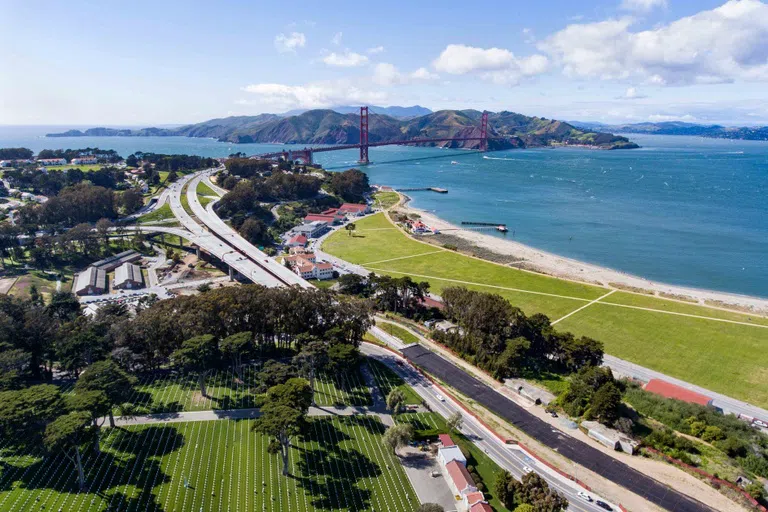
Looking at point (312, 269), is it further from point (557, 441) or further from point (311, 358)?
point (557, 441)

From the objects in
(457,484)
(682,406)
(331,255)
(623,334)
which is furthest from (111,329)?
(623,334)

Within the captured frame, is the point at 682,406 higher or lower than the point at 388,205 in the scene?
lower

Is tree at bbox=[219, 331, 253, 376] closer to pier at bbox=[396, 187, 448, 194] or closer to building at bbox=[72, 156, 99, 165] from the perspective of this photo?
pier at bbox=[396, 187, 448, 194]

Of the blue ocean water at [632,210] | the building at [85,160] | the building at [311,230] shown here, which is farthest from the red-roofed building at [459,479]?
the building at [85,160]

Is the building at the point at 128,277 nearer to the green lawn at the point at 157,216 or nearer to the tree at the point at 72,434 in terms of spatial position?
the green lawn at the point at 157,216

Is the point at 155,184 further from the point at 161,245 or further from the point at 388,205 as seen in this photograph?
the point at 388,205
